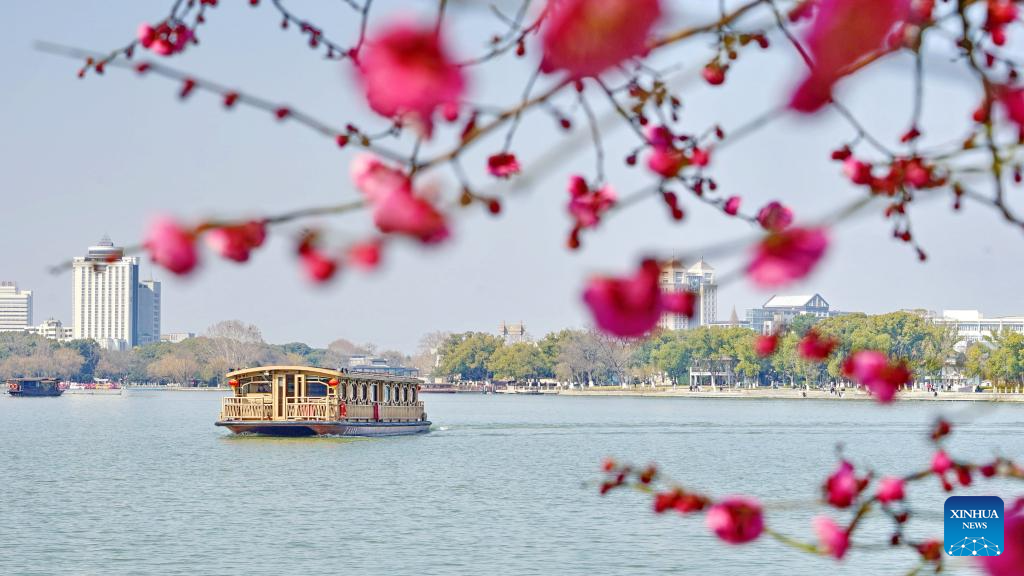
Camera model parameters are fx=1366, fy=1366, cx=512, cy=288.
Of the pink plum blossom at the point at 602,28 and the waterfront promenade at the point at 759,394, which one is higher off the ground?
the pink plum blossom at the point at 602,28

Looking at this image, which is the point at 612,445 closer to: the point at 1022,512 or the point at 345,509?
the point at 345,509

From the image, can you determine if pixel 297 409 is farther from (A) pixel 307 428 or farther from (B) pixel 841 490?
(B) pixel 841 490

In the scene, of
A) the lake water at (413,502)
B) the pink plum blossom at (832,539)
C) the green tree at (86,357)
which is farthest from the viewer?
the green tree at (86,357)

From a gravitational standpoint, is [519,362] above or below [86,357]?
below

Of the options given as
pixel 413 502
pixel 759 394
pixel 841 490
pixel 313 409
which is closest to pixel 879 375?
pixel 841 490

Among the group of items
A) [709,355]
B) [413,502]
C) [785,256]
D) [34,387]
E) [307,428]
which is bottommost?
[413,502]

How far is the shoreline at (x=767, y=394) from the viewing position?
374ft

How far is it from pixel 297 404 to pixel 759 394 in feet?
305

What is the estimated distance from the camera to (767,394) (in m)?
136

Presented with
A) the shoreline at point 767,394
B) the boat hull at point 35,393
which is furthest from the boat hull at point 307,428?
the boat hull at point 35,393

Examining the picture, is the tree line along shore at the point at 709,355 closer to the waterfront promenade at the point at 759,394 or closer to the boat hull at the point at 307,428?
the waterfront promenade at the point at 759,394

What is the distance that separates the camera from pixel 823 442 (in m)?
56.8

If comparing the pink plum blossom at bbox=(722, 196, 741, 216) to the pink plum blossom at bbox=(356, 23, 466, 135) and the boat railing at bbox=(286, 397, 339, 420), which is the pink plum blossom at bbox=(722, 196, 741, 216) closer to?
the pink plum blossom at bbox=(356, 23, 466, 135)

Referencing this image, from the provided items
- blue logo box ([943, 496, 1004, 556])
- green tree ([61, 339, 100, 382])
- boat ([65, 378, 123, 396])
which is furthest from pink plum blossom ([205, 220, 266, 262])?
green tree ([61, 339, 100, 382])
